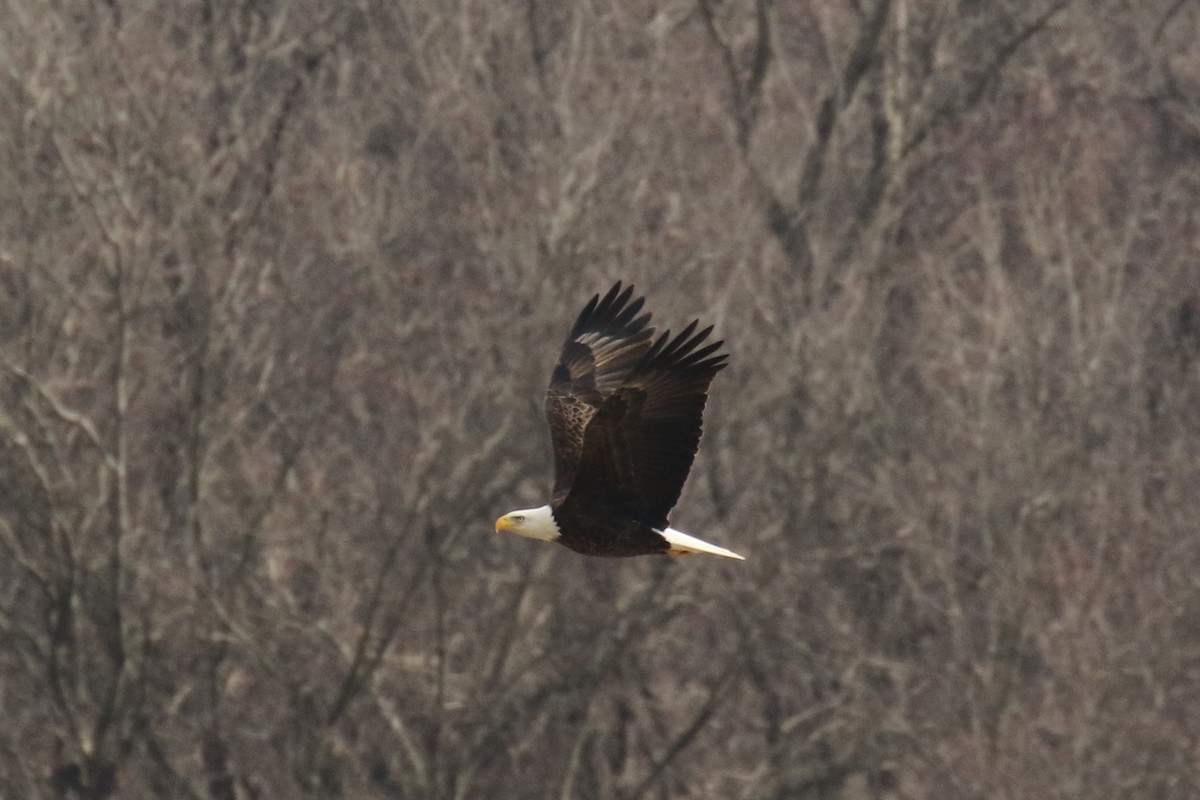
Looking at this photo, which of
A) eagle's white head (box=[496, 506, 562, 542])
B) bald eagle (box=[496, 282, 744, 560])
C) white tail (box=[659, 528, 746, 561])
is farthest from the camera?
eagle's white head (box=[496, 506, 562, 542])

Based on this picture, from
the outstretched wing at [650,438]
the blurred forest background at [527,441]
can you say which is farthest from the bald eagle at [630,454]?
the blurred forest background at [527,441]

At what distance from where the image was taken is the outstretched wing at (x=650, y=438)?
538 inches

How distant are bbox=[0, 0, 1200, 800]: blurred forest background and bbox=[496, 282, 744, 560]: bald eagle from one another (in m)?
5.53

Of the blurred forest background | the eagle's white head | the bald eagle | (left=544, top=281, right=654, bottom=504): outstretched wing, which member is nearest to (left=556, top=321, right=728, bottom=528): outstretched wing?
the bald eagle

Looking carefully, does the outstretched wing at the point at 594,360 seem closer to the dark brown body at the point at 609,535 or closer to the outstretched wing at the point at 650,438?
the dark brown body at the point at 609,535

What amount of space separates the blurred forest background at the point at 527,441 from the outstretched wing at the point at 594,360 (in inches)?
205

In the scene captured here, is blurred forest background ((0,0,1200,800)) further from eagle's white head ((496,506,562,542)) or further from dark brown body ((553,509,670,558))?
dark brown body ((553,509,670,558))

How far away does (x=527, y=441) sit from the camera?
2028 centimetres

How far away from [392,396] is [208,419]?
1.18 m

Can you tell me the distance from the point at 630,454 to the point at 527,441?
6.46 metres

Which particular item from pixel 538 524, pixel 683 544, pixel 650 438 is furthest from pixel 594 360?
pixel 683 544

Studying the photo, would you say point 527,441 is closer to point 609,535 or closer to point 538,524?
point 538,524

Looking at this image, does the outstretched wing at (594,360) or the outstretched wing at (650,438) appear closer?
the outstretched wing at (650,438)

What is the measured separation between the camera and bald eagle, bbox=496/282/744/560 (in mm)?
13664
